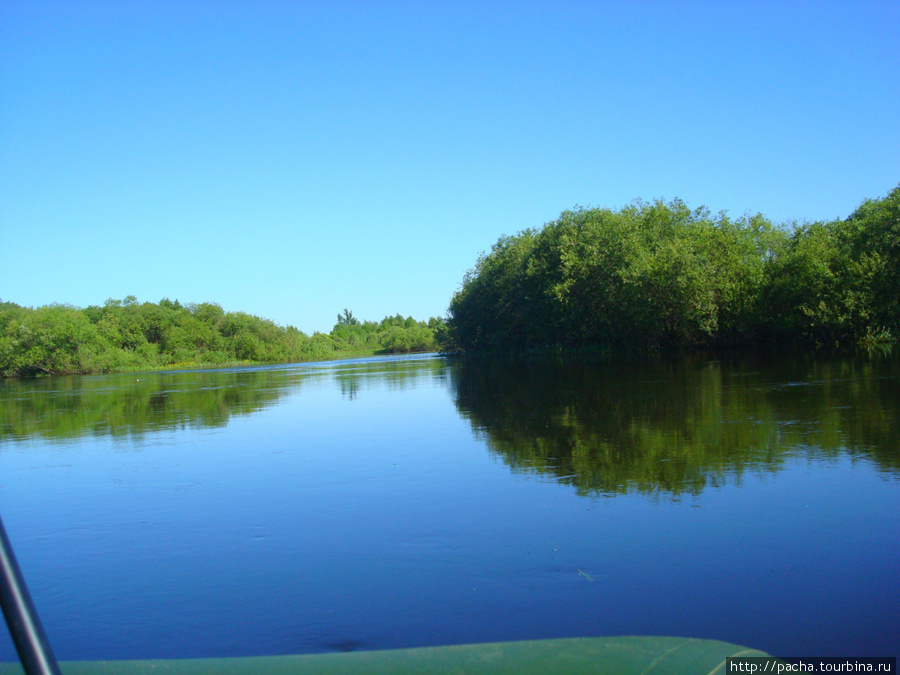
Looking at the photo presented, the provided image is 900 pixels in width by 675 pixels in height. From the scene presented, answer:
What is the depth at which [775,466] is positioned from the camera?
800cm

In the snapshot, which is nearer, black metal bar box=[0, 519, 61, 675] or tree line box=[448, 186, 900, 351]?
black metal bar box=[0, 519, 61, 675]

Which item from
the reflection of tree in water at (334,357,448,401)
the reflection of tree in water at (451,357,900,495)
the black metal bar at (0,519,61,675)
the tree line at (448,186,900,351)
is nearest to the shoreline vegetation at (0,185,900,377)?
the tree line at (448,186,900,351)

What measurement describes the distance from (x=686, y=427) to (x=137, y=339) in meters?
97.7

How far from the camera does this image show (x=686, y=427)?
11.2 metres

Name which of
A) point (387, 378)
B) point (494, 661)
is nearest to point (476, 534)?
point (494, 661)

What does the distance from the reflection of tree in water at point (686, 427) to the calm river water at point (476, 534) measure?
0.07m

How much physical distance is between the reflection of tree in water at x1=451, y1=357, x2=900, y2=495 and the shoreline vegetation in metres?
18.0

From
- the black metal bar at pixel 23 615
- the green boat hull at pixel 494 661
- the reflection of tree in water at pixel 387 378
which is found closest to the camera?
the black metal bar at pixel 23 615

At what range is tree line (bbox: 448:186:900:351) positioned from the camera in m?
35.7

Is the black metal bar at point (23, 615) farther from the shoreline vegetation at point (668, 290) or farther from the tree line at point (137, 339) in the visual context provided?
the tree line at point (137, 339)

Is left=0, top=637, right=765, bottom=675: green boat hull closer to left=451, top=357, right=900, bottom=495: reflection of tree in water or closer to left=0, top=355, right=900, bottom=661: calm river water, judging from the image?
left=0, top=355, right=900, bottom=661: calm river water

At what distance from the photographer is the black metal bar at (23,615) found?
4.33 ft

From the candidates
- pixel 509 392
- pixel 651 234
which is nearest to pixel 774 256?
pixel 651 234

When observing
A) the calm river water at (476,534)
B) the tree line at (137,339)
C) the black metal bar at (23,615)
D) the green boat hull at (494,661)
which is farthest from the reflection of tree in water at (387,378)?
the tree line at (137,339)
